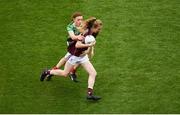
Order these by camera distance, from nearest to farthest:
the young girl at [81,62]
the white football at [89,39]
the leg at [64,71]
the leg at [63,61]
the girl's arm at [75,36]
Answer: the white football at [89,39] < the girl's arm at [75,36] < the young girl at [81,62] < the leg at [64,71] < the leg at [63,61]

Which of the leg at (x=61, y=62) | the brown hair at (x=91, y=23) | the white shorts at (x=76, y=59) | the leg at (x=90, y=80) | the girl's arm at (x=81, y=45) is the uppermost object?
the brown hair at (x=91, y=23)

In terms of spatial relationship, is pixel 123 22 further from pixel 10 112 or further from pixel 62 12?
pixel 10 112

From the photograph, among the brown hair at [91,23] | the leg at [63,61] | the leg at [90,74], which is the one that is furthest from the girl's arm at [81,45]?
the leg at [63,61]

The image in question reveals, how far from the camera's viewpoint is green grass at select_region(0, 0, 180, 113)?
36.5ft

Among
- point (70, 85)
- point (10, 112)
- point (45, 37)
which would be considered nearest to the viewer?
point (10, 112)

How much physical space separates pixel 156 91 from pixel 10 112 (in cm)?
304

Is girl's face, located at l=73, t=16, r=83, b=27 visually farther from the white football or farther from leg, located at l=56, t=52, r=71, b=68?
leg, located at l=56, t=52, r=71, b=68

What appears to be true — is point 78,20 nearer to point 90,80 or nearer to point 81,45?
point 81,45

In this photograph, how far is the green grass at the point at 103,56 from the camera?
11117mm

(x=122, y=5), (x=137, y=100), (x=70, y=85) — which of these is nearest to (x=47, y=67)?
(x=70, y=85)

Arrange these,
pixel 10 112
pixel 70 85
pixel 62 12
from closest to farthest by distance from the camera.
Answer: pixel 10 112
pixel 70 85
pixel 62 12

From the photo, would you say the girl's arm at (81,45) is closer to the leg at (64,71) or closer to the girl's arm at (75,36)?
the girl's arm at (75,36)

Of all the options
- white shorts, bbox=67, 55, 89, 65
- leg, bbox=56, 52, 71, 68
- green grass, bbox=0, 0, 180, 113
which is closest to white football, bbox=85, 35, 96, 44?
white shorts, bbox=67, 55, 89, 65

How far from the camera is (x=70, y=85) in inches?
466
